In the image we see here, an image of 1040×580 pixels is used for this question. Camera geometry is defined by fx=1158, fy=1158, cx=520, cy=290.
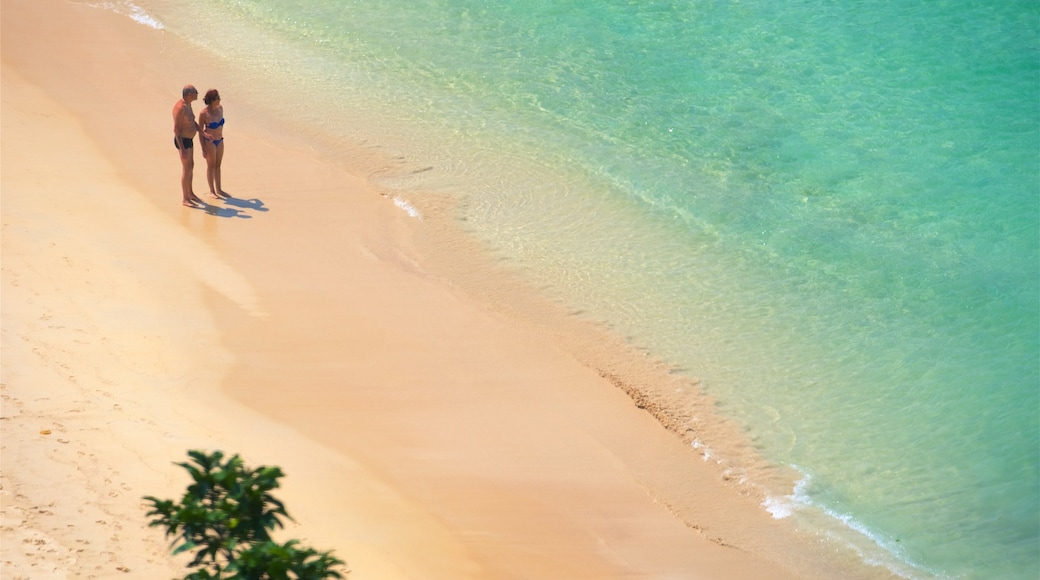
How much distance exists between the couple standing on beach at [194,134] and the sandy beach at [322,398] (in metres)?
0.34

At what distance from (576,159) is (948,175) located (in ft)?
15.9

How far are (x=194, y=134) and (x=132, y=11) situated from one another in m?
6.49

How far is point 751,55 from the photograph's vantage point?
17516 millimetres

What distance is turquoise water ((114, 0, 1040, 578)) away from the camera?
9.94m

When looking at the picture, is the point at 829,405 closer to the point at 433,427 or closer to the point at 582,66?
the point at 433,427

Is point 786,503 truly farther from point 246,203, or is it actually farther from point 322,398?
point 246,203

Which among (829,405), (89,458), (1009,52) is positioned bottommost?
(89,458)

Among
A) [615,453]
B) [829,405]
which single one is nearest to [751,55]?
[829,405]

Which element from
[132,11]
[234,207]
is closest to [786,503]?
[234,207]

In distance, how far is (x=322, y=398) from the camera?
945cm

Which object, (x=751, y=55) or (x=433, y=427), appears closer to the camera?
(x=433, y=427)

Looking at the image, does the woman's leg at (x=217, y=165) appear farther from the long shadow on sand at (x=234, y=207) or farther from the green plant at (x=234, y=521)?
the green plant at (x=234, y=521)

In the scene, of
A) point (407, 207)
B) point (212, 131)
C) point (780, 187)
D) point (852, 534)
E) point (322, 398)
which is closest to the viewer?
point (852, 534)

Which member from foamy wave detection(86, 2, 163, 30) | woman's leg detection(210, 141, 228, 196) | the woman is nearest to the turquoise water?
foamy wave detection(86, 2, 163, 30)
